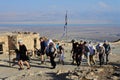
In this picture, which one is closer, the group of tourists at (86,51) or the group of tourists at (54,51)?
the group of tourists at (54,51)

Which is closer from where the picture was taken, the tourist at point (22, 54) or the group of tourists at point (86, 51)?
the tourist at point (22, 54)

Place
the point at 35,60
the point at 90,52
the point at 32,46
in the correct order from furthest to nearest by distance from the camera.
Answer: the point at 32,46
the point at 35,60
the point at 90,52

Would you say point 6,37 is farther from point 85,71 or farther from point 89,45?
point 85,71

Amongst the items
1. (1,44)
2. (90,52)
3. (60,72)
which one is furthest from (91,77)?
(1,44)

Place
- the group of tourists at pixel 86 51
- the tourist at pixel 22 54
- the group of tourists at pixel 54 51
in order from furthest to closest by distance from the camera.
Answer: the group of tourists at pixel 86 51, the group of tourists at pixel 54 51, the tourist at pixel 22 54

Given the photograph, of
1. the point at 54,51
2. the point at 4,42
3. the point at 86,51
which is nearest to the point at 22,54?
the point at 54,51

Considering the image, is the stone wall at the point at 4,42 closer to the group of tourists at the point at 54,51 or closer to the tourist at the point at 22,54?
the group of tourists at the point at 54,51

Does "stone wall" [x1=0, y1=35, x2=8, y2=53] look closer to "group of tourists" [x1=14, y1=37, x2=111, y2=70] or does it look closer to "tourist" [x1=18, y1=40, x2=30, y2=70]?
"group of tourists" [x1=14, y1=37, x2=111, y2=70]

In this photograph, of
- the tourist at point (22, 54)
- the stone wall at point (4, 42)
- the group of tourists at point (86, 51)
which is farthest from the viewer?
the stone wall at point (4, 42)

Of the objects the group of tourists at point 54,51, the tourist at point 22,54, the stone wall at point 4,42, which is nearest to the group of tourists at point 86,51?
the group of tourists at point 54,51

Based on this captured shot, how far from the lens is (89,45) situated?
21.5 meters

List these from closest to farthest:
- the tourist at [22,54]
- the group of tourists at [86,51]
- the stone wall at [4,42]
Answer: the tourist at [22,54] → the group of tourists at [86,51] → the stone wall at [4,42]

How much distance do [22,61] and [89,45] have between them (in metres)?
3.99

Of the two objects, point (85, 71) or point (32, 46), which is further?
point (32, 46)
